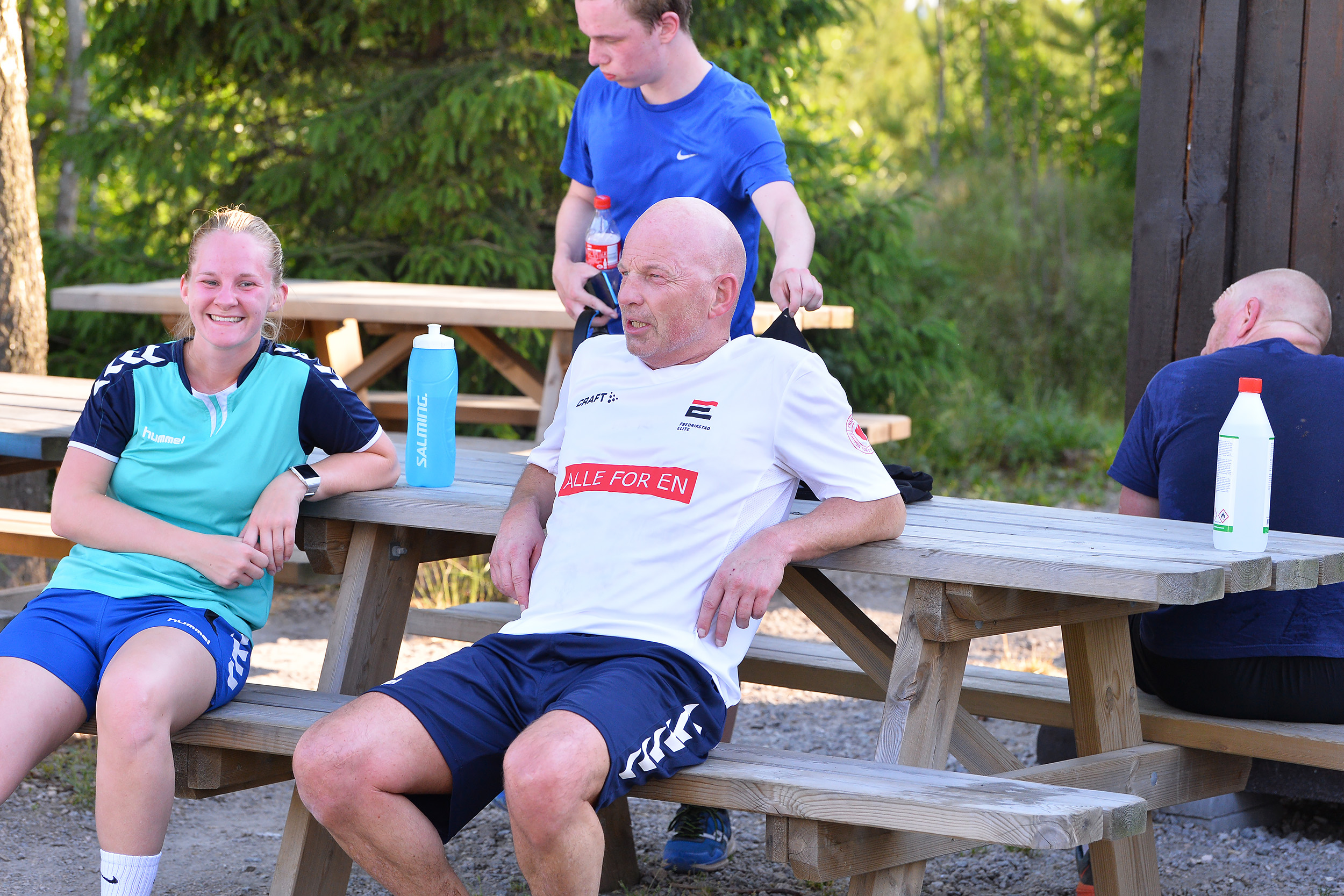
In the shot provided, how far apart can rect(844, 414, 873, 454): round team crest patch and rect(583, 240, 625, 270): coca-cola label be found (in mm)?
887

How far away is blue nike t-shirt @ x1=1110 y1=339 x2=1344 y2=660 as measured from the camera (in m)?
2.92

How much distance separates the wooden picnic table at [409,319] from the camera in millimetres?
5410

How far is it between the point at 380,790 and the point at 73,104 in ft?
33.3

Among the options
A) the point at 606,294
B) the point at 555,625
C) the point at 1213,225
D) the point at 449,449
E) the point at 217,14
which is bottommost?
the point at 555,625

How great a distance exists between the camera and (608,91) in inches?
134

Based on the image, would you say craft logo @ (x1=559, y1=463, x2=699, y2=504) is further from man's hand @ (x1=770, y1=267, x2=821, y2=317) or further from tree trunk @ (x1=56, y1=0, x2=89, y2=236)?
tree trunk @ (x1=56, y1=0, x2=89, y2=236)

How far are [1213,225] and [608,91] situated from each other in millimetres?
1721

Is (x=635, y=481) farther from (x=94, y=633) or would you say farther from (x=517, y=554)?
(x=94, y=633)

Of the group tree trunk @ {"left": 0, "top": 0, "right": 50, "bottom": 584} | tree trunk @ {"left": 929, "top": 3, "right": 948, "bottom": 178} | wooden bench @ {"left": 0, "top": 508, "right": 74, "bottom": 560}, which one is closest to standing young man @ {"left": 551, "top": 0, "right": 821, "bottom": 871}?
wooden bench @ {"left": 0, "top": 508, "right": 74, "bottom": 560}

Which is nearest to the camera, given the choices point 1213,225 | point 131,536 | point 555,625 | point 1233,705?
point 555,625

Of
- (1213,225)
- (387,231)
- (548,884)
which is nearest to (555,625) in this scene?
(548,884)

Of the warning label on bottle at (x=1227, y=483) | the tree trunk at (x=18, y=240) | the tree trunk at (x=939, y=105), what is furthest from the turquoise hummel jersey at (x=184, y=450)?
the tree trunk at (x=939, y=105)

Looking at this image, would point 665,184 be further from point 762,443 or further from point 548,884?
point 548,884

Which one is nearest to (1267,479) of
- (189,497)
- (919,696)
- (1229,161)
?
(919,696)
